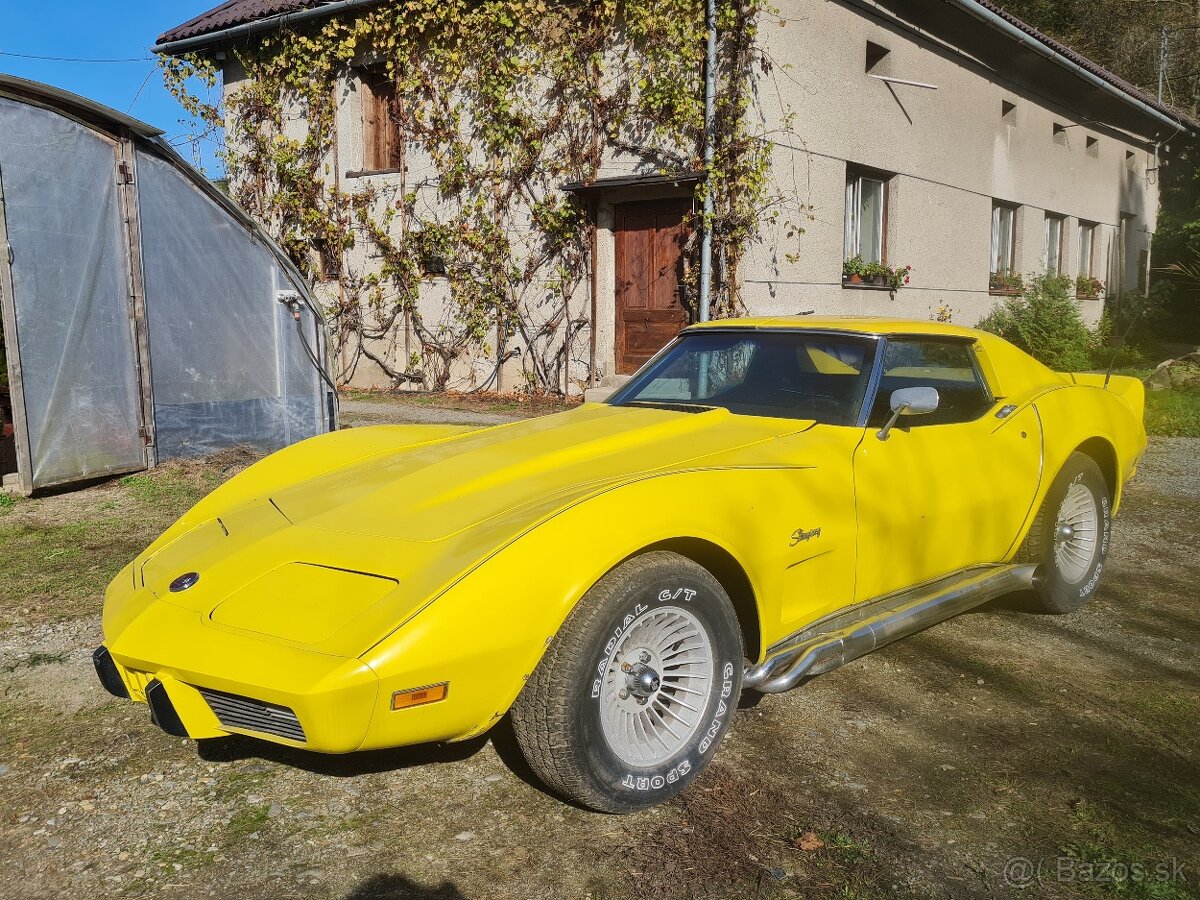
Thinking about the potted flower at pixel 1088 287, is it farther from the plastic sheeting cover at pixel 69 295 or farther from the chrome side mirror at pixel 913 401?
the chrome side mirror at pixel 913 401

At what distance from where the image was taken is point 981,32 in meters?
14.3

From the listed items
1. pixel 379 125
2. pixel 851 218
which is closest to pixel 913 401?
pixel 851 218

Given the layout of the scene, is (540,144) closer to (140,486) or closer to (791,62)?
(791,62)

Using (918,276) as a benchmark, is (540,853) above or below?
below

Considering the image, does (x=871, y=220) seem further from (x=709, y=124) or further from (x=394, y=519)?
(x=394, y=519)

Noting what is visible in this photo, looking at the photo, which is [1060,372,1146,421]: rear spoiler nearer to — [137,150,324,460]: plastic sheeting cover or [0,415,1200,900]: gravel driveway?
[0,415,1200,900]: gravel driveway

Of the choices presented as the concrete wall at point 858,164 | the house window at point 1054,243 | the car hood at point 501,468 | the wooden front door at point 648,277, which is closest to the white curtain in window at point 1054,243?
the house window at point 1054,243

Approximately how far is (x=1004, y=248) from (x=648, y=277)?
7.83m

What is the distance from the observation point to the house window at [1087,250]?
64.5 feet

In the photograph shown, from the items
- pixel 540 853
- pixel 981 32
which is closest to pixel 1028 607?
pixel 540 853

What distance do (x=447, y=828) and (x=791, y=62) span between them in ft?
33.5

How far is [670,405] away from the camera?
3.94 m

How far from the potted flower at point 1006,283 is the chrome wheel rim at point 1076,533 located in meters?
12.0

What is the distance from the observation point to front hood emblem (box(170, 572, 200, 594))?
278 cm
